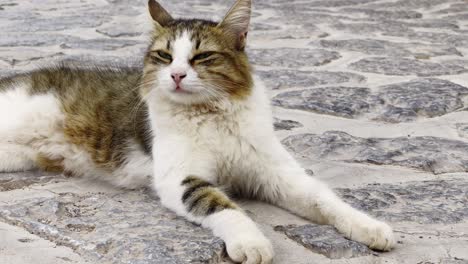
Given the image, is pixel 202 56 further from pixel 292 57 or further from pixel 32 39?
pixel 32 39

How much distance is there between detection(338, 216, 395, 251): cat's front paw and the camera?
105 inches

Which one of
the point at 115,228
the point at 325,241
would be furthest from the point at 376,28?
the point at 115,228

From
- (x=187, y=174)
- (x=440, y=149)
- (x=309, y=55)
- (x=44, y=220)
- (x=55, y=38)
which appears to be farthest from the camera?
(x=55, y=38)

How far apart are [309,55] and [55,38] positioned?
2.32 meters

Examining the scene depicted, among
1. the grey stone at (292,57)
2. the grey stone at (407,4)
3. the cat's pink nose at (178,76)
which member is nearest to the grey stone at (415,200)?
the cat's pink nose at (178,76)

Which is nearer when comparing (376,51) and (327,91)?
(327,91)

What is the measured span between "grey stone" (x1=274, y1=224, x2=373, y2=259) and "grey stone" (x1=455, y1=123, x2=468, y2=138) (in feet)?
5.33

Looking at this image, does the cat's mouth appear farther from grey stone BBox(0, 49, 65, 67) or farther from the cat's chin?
grey stone BBox(0, 49, 65, 67)

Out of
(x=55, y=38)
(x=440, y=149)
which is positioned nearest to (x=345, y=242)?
(x=440, y=149)

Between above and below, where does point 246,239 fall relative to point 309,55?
above

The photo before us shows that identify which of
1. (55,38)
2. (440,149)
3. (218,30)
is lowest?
(55,38)

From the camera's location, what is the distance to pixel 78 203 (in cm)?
311

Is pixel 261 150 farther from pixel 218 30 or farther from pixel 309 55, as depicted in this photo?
pixel 309 55

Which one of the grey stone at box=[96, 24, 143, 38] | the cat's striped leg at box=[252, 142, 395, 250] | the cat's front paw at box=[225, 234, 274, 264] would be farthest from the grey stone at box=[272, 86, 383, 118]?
the grey stone at box=[96, 24, 143, 38]
